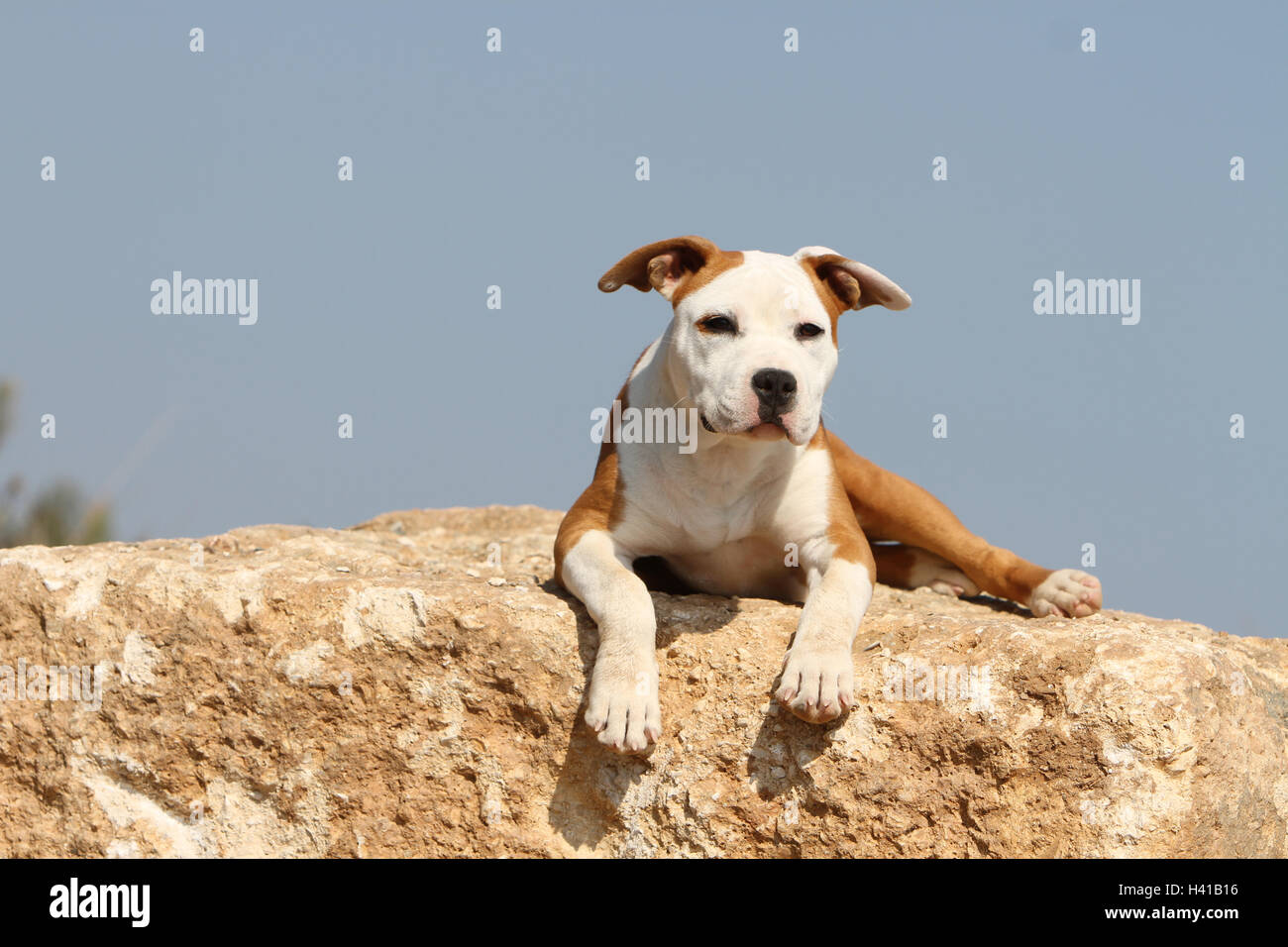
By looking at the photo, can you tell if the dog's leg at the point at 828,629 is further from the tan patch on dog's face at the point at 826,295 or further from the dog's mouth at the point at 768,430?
the tan patch on dog's face at the point at 826,295

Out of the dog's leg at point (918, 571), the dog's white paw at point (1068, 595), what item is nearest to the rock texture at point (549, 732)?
the dog's white paw at point (1068, 595)

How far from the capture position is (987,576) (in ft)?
24.7

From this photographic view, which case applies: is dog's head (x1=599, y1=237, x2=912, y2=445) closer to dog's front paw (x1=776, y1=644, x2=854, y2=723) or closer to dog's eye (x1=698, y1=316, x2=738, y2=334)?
dog's eye (x1=698, y1=316, x2=738, y2=334)

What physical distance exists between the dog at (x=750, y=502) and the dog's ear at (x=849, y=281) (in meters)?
0.01

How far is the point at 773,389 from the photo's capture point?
5.54 m

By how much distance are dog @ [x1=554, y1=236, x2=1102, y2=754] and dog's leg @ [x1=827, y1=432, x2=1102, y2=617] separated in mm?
11

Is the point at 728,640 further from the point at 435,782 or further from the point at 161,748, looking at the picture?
the point at 161,748

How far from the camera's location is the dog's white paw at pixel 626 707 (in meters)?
5.25

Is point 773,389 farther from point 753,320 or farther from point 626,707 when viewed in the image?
point 626,707

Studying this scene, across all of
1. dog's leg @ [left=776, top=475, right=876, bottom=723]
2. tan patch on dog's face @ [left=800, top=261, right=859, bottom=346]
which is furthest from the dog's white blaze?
dog's leg @ [left=776, top=475, right=876, bottom=723]

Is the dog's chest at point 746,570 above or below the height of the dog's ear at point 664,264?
below

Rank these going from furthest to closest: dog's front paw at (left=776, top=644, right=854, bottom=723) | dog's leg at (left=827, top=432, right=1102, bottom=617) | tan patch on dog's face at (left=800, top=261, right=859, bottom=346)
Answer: dog's leg at (left=827, top=432, right=1102, bottom=617), tan patch on dog's face at (left=800, top=261, right=859, bottom=346), dog's front paw at (left=776, top=644, right=854, bottom=723)

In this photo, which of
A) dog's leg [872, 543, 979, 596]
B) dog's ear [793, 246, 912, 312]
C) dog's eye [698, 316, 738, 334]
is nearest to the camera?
dog's eye [698, 316, 738, 334]

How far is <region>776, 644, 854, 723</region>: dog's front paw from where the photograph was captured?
523 centimetres
